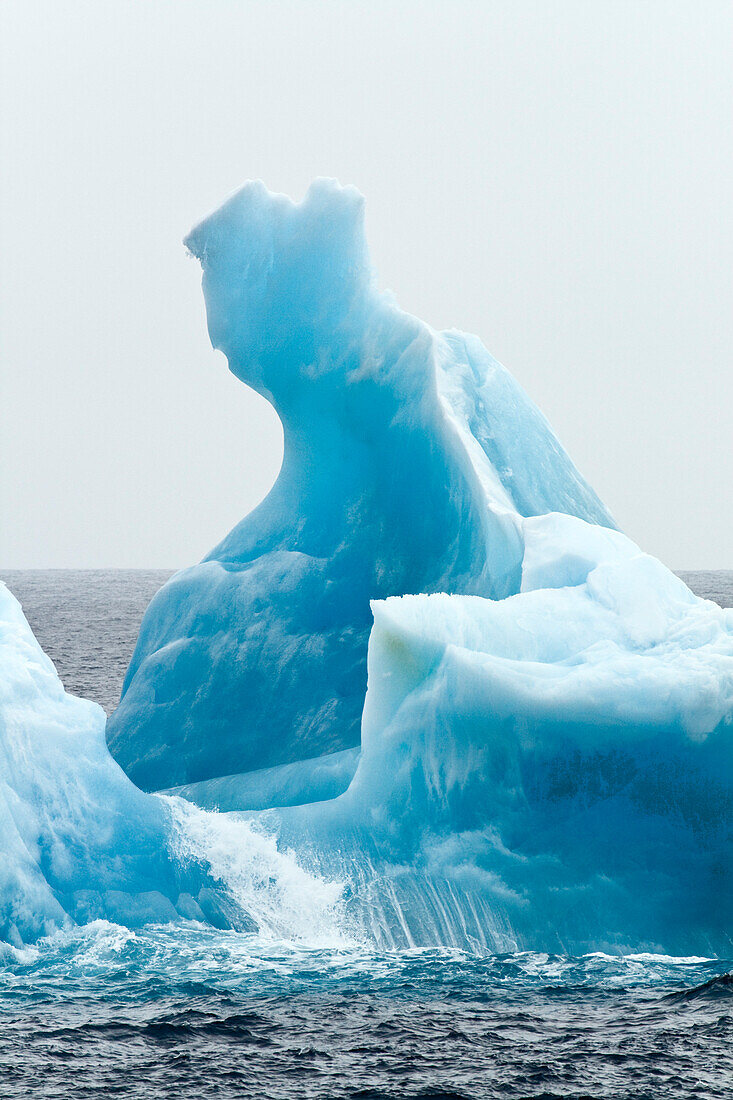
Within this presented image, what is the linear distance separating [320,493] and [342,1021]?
863cm

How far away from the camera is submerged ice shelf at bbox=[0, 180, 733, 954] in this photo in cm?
1169

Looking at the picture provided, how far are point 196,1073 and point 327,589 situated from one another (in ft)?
27.9

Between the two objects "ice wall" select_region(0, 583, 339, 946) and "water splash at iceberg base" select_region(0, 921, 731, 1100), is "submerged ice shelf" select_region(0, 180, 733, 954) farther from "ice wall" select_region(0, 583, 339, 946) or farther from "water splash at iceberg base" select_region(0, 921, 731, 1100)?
"water splash at iceberg base" select_region(0, 921, 731, 1100)

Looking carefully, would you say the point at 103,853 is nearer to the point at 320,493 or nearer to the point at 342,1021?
the point at 342,1021

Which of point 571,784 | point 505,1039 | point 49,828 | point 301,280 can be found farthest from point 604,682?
point 301,280

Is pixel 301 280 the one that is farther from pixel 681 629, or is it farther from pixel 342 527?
pixel 681 629

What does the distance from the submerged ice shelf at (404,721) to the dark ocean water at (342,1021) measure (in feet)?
1.56

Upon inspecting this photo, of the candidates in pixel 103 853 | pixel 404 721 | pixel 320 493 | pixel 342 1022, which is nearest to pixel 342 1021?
pixel 342 1022

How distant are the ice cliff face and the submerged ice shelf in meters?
0.04

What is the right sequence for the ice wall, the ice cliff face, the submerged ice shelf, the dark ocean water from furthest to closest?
the ice cliff face → the ice wall → the submerged ice shelf → the dark ocean water

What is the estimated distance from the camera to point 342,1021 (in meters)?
9.91

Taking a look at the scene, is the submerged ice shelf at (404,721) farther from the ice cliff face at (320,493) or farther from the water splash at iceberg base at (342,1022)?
the water splash at iceberg base at (342,1022)

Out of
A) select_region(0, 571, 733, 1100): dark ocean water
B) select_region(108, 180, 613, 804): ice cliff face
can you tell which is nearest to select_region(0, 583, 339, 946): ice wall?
A: select_region(0, 571, 733, 1100): dark ocean water

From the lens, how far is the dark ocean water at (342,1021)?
891 cm
